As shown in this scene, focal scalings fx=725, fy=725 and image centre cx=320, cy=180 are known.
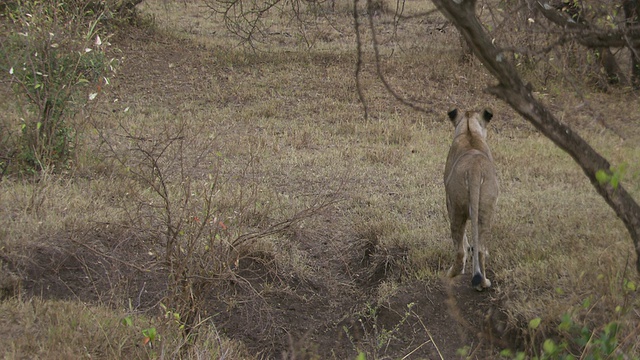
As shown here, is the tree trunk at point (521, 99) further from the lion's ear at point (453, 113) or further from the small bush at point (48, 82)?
the small bush at point (48, 82)

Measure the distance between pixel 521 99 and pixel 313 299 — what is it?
3008mm

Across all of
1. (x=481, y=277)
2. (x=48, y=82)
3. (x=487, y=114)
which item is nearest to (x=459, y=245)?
(x=481, y=277)

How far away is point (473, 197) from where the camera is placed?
5.29m

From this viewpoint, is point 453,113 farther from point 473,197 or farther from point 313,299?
point 313,299

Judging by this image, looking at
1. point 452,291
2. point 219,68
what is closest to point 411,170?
point 452,291

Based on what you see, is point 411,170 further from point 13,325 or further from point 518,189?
point 13,325

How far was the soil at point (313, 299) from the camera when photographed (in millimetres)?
5602

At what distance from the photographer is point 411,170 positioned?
8.73m

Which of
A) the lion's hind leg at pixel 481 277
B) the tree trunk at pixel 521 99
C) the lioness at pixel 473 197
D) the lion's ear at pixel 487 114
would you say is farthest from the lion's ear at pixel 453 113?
the tree trunk at pixel 521 99

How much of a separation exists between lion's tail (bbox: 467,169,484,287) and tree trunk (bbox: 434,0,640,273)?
0.98 metres

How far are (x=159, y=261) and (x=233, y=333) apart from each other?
4.18 feet

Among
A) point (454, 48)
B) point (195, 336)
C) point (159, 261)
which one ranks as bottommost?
point (195, 336)

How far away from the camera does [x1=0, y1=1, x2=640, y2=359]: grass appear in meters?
5.02

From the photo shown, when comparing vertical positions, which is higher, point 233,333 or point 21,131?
point 21,131
